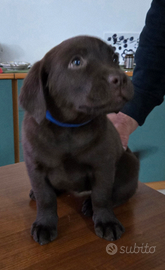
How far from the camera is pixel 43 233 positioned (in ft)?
2.30

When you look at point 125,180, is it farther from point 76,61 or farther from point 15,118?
point 15,118

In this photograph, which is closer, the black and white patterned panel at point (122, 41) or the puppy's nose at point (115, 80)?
the puppy's nose at point (115, 80)

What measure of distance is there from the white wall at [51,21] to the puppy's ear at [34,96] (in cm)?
188

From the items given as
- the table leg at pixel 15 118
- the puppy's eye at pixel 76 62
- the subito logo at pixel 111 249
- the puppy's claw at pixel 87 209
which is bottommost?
the table leg at pixel 15 118

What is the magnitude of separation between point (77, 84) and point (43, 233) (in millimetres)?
393

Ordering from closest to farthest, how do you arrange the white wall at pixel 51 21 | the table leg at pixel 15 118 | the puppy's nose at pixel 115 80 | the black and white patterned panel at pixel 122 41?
the puppy's nose at pixel 115 80 → the table leg at pixel 15 118 → the white wall at pixel 51 21 → the black and white patterned panel at pixel 122 41

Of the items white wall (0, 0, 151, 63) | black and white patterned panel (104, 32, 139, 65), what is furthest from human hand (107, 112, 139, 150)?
black and white patterned panel (104, 32, 139, 65)

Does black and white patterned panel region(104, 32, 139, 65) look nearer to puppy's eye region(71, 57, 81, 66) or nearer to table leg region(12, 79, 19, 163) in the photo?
table leg region(12, 79, 19, 163)

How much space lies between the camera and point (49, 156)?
0.73 m

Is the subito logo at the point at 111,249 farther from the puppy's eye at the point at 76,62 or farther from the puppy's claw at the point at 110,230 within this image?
the puppy's eye at the point at 76,62

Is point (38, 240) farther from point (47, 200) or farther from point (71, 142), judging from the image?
point (71, 142)

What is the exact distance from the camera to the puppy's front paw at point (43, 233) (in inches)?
27.5

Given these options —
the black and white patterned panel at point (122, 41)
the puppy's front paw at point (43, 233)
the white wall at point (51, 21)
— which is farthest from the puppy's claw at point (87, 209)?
the black and white patterned panel at point (122, 41)

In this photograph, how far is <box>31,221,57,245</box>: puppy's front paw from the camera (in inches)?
27.5
